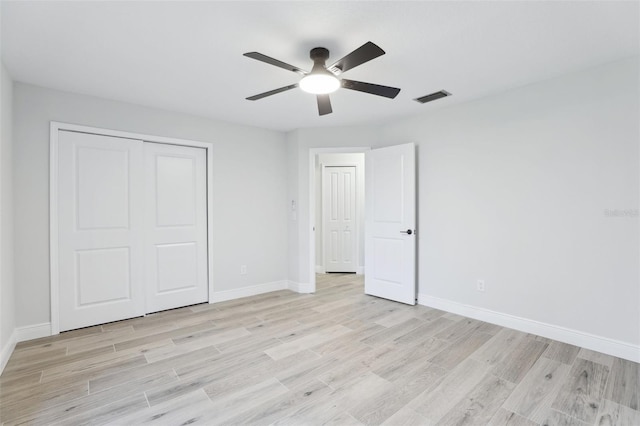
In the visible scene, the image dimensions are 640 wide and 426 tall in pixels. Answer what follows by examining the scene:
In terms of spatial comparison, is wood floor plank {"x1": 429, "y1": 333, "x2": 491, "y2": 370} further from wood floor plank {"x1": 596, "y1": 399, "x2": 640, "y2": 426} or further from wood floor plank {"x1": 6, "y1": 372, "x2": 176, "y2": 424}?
wood floor plank {"x1": 6, "y1": 372, "x2": 176, "y2": 424}

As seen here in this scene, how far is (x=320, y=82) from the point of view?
2225 mm

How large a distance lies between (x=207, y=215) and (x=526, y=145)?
3798mm

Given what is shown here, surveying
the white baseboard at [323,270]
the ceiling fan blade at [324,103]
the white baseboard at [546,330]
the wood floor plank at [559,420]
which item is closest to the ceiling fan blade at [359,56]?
the ceiling fan blade at [324,103]

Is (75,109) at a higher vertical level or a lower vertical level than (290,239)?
higher

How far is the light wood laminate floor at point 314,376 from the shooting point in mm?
1883

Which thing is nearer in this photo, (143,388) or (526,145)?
(143,388)

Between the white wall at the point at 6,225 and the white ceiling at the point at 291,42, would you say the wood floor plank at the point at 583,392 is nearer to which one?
the white ceiling at the point at 291,42

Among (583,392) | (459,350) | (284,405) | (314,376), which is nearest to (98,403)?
(284,405)

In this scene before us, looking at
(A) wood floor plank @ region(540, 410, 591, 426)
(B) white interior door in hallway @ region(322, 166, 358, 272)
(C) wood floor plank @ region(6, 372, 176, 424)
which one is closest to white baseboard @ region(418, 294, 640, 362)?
(A) wood floor plank @ region(540, 410, 591, 426)

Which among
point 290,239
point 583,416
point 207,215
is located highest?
point 207,215

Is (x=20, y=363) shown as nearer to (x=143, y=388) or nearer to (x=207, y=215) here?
(x=143, y=388)

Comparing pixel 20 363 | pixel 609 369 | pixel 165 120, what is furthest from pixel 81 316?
pixel 609 369

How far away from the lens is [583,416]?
1.86 m

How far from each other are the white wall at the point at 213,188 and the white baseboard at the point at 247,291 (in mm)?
52
